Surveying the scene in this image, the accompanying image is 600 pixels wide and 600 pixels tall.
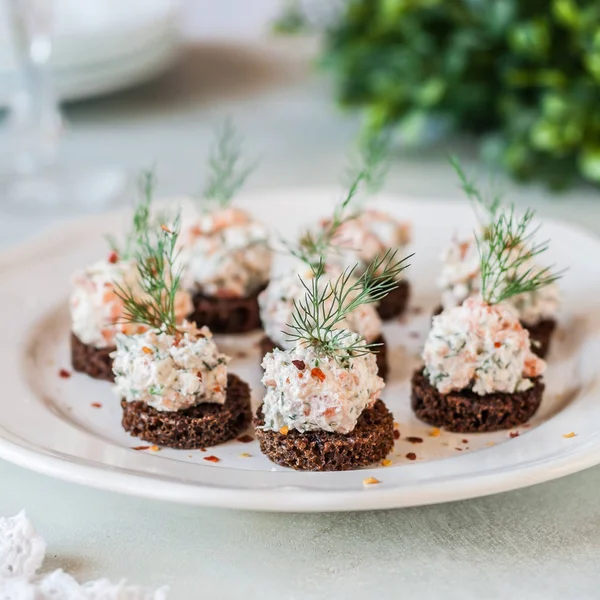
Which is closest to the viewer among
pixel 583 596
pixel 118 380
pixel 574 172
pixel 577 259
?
pixel 583 596

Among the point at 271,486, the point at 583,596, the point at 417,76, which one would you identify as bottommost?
the point at 583,596

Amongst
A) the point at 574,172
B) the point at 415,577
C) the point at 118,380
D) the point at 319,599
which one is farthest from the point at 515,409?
the point at 574,172

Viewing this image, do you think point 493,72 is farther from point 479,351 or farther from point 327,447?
point 327,447

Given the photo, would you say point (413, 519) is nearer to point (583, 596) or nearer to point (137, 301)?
point (583, 596)

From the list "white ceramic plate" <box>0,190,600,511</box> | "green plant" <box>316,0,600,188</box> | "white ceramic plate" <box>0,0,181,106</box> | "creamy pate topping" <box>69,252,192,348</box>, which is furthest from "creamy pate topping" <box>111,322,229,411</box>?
"white ceramic plate" <box>0,0,181,106</box>

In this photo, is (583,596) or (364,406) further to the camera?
(364,406)

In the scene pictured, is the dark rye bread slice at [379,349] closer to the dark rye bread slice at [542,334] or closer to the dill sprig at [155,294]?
the dark rye bread slice at [542,334]

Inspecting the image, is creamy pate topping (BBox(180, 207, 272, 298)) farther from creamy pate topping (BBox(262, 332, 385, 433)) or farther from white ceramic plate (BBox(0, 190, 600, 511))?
creamy pate topping (BBox(262, 332, 385, 433))

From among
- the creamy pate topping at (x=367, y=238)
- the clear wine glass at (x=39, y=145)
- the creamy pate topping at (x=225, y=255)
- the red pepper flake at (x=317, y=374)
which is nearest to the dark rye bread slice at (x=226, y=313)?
the creamy pate topping at (x=225, y=255)
